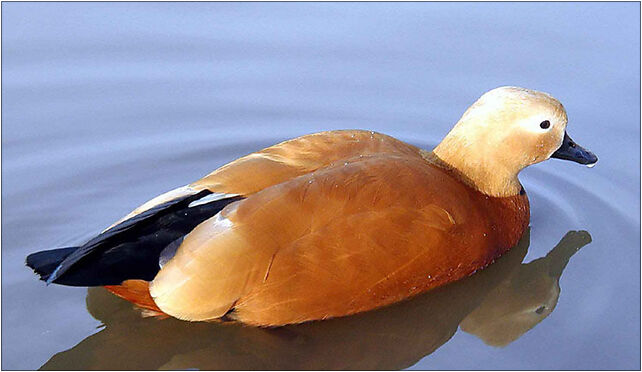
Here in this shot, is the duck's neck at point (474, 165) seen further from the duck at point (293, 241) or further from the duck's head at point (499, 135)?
the duck at point (293, 241)

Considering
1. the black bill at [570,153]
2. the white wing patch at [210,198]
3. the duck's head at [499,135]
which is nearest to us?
the white wing patch at [210,198]

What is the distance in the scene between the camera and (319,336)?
4.57 metres

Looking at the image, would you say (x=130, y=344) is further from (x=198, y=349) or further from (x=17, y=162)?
(x=17, y=162)

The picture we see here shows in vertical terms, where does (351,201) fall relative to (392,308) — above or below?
above

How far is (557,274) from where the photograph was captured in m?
5.28

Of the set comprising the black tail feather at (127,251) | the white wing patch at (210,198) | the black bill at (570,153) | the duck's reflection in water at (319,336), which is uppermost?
the white wing patch at (210,198)

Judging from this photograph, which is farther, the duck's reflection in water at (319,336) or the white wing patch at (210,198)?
the white wing patch at (210,198)

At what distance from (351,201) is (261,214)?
17.0 inches

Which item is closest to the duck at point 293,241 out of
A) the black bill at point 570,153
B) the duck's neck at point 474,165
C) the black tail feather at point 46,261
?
the black tail feather at point 46,261

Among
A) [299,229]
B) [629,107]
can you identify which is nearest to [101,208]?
[299,229]

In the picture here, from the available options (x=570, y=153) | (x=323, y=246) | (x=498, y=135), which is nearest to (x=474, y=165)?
(x=498, y=135)

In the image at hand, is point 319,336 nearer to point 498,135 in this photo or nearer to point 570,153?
point 498,135

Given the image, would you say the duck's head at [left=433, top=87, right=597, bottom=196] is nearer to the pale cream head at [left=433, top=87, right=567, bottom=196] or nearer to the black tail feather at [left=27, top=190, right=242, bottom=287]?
the pale cream head at [left=433, top=87, right=567, bottom=196]

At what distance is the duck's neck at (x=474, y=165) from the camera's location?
205 inches
